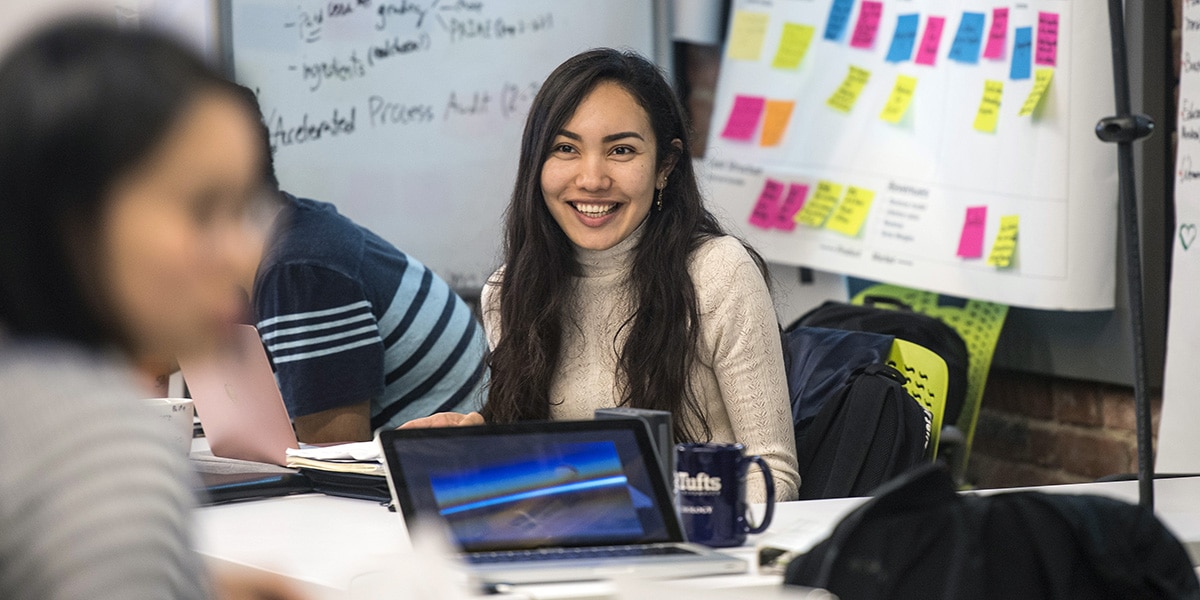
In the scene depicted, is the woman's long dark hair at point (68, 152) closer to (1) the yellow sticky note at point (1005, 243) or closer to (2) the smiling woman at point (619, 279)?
(2) the smiling woman at point (619, 279)

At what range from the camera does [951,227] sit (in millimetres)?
2969

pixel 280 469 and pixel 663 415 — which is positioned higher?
pixel 663 415

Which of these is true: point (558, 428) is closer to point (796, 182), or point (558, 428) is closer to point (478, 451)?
point (478, 451)

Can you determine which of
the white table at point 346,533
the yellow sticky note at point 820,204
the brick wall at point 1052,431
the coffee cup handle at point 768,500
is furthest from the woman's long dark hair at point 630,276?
the yellow sticky note at point 820,204

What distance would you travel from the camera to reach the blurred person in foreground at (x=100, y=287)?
0.59 metres

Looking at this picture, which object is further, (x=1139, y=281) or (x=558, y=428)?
(x=1139, y=281)

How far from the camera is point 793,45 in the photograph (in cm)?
345

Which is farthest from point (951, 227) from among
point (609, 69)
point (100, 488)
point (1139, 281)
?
point (100, 488)

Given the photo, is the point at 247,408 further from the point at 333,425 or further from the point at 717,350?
the point at 717,350

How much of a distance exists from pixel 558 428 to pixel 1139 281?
0.68 m

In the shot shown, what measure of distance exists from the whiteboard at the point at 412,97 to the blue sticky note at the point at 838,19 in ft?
2.31

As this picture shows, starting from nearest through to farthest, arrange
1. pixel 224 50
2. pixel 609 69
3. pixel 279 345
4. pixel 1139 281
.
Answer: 1. pixel 1139 281
2. pixel 609 69
3. pixel 279 345
4. pixel 224 50

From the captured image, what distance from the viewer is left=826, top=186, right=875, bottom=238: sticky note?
3.21m

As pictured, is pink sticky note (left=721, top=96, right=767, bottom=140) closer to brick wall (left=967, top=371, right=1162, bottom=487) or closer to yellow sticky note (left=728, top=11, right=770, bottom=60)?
yellow sticky note (left=728, top=11, right=770, bottom=60)
